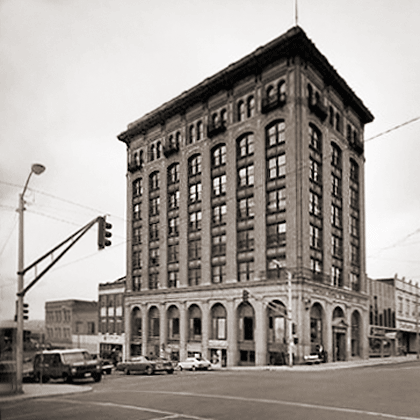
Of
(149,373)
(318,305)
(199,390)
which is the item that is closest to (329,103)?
(318,305)

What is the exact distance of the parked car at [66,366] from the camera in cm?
2942

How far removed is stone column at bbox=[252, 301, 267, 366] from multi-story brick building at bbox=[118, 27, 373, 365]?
0.44 feet

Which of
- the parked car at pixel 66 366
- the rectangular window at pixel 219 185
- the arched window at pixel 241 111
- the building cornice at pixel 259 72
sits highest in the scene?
the building cornice at pixel 259 72

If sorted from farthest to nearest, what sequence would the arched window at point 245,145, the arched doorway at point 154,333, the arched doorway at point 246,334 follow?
the arched doorway at point 154,333
the arched window at point 245,145
the arched doorway at point 246,334

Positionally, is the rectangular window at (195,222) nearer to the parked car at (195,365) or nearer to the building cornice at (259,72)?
the building cornice at (259,72)

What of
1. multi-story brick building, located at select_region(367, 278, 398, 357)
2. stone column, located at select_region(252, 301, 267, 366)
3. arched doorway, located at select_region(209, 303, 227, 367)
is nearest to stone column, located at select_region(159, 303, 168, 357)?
arched doorway, located at select_region(209, 303, 227, 367)

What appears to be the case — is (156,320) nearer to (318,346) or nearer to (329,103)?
(318,346)

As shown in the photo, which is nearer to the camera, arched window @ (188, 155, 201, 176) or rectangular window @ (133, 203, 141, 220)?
arched window @ (188, 155, 201, 176)

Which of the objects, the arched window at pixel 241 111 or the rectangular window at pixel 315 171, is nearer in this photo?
the rectangular window at pixel 315 171

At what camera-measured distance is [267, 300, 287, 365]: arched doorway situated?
5347cm

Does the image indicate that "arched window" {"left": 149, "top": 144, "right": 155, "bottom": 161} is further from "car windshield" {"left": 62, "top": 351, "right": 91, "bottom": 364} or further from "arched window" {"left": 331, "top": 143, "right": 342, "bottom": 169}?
"car windshield" {"left": 62, "top": 351, "right": 91, "bottom": 364}

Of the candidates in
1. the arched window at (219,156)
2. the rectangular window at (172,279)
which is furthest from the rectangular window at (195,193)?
the rectangular window at (172,279)

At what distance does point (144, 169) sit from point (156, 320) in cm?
2103

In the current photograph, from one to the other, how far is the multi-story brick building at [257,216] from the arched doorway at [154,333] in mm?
136
